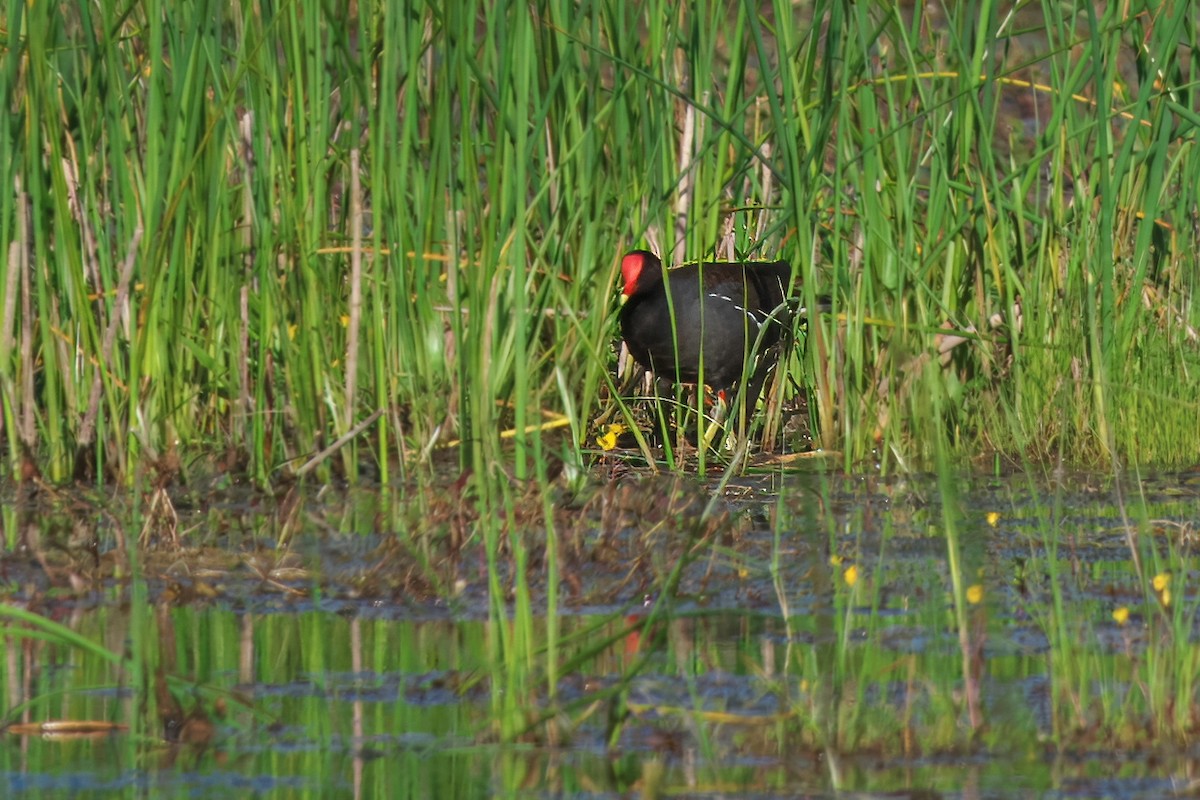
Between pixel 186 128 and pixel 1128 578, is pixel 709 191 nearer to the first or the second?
pixel 186 128

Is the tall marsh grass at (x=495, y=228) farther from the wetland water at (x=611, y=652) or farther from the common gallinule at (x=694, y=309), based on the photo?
the wetland water at (x=611, y=652)

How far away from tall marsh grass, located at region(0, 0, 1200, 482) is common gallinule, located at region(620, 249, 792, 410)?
0.20 meters

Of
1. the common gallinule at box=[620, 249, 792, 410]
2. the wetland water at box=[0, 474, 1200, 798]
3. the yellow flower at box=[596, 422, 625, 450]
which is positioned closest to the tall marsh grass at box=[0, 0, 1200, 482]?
the yellow flower at box=[596, 422, 625, 450]

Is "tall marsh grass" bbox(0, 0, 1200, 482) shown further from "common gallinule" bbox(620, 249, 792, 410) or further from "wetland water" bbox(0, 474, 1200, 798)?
"wetland water" bbox(0, 474, 1200, 798)

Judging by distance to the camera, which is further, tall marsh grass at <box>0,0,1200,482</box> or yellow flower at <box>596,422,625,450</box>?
yellow flower at <box>596,422,625,450</box>

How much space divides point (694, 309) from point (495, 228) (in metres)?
1.79

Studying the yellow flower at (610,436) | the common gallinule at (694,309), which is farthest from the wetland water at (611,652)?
the common gallinule at (694,309)

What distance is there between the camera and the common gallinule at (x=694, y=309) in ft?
19.0

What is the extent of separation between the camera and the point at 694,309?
593 cm

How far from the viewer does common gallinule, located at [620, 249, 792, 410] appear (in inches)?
228

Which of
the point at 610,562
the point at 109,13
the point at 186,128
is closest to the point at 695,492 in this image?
the point at 610,562

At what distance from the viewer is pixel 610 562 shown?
13.0 ft

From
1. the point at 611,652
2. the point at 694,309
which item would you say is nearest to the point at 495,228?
the point at 611,652

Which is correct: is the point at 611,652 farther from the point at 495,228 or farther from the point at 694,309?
the point at 694,309
